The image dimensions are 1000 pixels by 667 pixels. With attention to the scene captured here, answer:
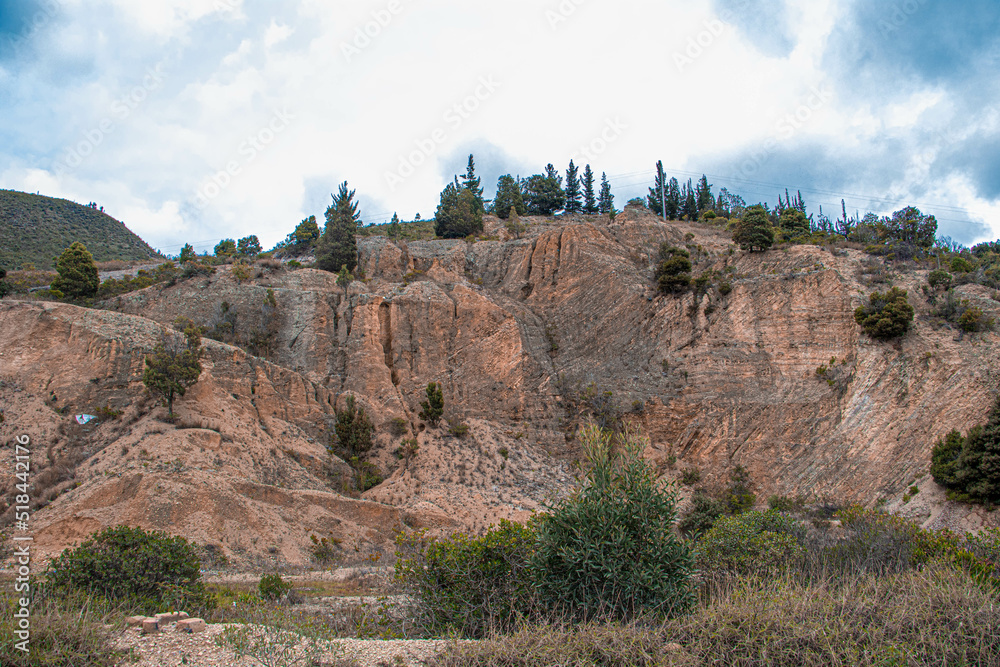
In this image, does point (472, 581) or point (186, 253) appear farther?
point (186, 253)

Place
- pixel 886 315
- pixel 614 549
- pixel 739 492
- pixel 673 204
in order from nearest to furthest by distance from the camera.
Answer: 1. pixel 614 549
2. pixel 886 315
3. pixel 739 492
4. pixel 673 204

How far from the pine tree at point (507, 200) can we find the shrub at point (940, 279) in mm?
38009

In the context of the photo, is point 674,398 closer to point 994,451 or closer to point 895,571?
point 994,451

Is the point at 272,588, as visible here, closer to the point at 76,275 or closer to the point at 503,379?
the point at 503,379

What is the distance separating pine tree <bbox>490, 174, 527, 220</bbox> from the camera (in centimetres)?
6144

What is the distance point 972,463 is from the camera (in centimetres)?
2105

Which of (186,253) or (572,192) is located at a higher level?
(572,192)

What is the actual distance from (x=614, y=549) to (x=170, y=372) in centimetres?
2192

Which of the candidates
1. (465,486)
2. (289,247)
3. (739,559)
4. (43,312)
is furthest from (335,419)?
(289,247)

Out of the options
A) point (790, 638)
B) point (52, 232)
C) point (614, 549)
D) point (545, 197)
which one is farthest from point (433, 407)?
point (52, 232)

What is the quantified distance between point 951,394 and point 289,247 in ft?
167

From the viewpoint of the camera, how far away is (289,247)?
52.9 meters

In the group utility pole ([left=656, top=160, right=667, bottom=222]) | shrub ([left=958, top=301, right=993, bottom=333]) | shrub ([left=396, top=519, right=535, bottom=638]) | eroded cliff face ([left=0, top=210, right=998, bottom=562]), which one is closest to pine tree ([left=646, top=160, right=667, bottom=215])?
utility pole ([left=656, top=160, right=667, bottom=222])

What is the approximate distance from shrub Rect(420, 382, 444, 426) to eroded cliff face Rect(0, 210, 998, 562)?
2.63 feet
